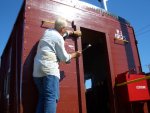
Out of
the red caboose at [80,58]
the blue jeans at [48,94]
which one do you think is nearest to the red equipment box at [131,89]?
the red caboose at [80,58]

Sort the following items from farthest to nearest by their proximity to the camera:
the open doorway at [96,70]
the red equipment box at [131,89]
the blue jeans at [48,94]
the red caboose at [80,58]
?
the open doorway at [96,70], the red equipment box at [131,89], the red caboose at [80,58], the blue jeans at [48,94]

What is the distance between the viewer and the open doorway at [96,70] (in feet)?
15.8

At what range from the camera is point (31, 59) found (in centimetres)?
336

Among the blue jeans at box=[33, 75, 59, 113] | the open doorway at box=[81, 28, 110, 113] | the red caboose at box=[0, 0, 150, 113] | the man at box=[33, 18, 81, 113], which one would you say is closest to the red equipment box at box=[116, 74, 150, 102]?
the red caboose at box=[0, 0, 150, 113]

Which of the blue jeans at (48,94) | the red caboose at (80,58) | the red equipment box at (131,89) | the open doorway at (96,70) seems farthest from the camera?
the open doorway at (96,70)

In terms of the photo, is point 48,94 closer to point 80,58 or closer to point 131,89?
point 80,58

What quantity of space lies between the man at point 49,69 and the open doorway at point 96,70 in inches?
58.5

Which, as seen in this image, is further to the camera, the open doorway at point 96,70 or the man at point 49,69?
the open doorway at point 96,70

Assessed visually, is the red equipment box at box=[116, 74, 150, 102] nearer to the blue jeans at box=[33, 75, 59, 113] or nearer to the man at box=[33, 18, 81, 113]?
the man at box=[33, 18, 81, 113]

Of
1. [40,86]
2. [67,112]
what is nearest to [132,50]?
[67,112]

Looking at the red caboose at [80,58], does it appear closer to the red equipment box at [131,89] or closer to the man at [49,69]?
the red equipment box at [131,89]

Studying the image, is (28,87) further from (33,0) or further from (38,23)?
(33,0)

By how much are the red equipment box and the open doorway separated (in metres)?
0.61

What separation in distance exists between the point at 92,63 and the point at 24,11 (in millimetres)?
3320
